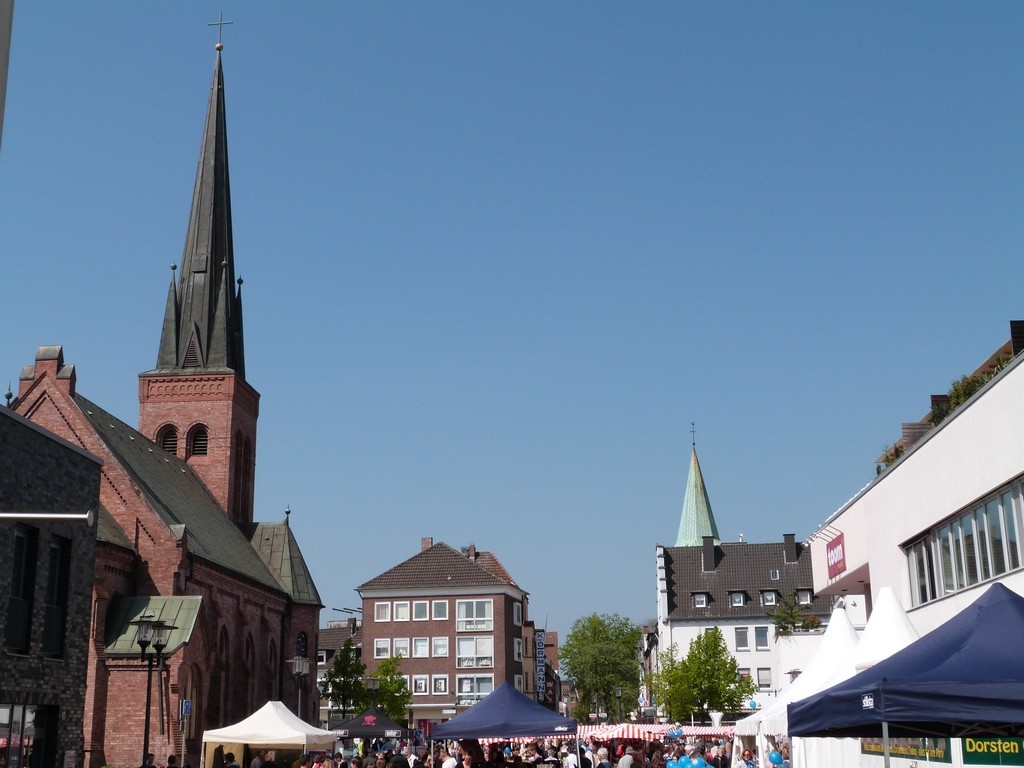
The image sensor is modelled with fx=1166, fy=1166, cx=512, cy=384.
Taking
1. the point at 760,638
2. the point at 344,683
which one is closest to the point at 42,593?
the point at 344,683

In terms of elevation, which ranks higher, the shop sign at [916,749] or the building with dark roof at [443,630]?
the building with dark roof at [443,630]

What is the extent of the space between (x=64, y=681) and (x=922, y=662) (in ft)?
60.2

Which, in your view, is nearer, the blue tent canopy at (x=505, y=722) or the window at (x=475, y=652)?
the blue tent canopy at (x=505, y=722)

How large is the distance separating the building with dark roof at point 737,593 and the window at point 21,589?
200 ft

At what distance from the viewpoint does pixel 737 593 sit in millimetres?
82750

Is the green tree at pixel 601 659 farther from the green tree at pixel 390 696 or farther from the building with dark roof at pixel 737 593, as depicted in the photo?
the green tree at pixel 390 696

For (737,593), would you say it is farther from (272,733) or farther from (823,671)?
(823,671)

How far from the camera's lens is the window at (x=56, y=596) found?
73.3 ft

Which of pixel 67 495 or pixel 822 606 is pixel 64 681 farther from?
pixel 822 606

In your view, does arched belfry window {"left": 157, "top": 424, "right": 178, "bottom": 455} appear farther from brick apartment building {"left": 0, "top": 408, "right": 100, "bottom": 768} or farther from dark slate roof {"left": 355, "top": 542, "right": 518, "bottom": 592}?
brick apartment building {"left": 0, "top": 408, "right": 100, "bottom": 768}

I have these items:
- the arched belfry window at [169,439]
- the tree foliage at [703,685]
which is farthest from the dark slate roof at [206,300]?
the tree foliage at [703,685]

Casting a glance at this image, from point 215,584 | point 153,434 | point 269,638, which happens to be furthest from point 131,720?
point 153,434

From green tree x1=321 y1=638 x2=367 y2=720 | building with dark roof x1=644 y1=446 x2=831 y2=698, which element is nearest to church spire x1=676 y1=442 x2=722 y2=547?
building with dark roof x1=644 y1=446 x2=831 y2=698

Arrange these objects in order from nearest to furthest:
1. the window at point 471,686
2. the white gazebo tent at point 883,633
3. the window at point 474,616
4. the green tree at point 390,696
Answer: the white gazebo tent at point 883,633, the green tree at point 390,696, the window at point 471,686, the window at point 474,616
